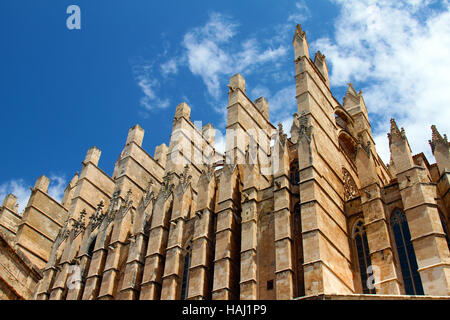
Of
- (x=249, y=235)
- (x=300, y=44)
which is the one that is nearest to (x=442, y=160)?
(x=249, y=235)

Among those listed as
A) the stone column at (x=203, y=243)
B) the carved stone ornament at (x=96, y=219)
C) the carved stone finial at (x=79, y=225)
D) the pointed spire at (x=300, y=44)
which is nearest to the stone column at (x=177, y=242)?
the stone column at (x=203, y=243)

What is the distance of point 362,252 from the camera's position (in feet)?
50.4

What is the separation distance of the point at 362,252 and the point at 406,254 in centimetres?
146

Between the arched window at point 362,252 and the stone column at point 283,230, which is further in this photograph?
the arched window at point 362,252

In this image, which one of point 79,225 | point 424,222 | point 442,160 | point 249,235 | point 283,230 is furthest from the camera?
point 79,225

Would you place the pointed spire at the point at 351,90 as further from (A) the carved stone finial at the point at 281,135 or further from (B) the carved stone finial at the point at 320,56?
(A) the carved stone finial at the point at 281,135

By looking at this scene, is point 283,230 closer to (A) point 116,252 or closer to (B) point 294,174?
(B) point 294,174

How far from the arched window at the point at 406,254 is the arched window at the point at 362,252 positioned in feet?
3.30

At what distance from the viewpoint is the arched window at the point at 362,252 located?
14543 millimetres

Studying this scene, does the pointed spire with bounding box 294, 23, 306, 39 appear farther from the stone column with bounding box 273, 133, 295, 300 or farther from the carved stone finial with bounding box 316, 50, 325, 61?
the stone column with bounding box 273, 133, 295, 300

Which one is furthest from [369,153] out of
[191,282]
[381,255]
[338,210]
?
[191,282]

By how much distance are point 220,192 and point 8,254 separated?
11.5 m
